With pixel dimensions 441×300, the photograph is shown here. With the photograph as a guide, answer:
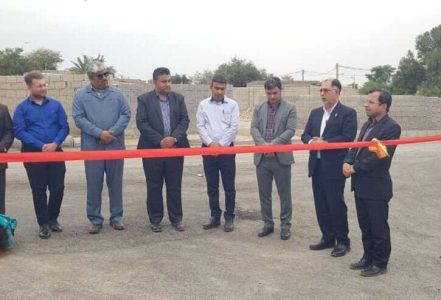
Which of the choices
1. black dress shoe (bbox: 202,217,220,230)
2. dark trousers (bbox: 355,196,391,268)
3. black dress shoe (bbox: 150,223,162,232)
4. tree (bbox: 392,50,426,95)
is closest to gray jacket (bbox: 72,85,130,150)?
black dress shoe (bbox: 150,223,162,232)

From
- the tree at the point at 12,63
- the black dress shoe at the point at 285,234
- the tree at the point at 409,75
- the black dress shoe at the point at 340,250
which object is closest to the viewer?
the black dress shoe at the point at 340,250

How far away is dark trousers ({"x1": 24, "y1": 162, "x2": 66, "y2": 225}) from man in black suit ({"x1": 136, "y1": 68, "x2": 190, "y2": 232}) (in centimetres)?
98

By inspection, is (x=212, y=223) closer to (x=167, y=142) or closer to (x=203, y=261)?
(x=167, y=142)

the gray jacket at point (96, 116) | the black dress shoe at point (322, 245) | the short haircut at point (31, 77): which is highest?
the short haircut at point (31, 77)

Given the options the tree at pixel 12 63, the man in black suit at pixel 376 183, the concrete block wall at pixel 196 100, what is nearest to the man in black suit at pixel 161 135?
the man in black suit at pixel 376 183

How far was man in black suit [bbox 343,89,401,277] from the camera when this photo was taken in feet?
15.6

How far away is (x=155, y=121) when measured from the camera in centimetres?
616

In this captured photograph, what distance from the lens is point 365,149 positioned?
15.9 ft

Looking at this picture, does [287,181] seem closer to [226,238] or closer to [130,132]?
[226,238]

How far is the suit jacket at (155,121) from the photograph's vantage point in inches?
241

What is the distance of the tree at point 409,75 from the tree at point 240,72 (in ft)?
59.7

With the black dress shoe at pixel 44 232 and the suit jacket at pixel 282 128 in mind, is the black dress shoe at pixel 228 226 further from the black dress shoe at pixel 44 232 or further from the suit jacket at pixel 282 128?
the black dress shoe at pixel 44 232

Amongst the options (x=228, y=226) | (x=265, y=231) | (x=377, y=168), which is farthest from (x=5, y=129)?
(x=377, y=168)

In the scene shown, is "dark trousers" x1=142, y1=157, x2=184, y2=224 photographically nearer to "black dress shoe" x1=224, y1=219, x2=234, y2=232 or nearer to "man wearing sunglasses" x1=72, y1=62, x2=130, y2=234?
"man wearing sunglasses" x1=72, y1=62, x2=130, y2=234
